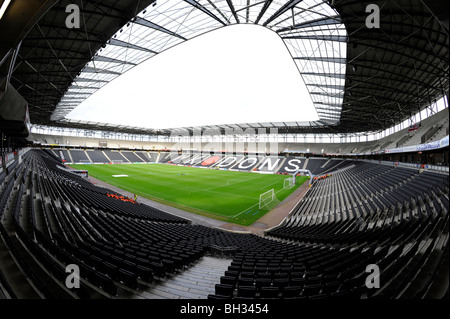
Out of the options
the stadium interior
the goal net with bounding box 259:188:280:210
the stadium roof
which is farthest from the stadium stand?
the goal net with bounding box 259:188:280:210

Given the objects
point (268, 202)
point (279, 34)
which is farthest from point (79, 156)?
point (279, 34)

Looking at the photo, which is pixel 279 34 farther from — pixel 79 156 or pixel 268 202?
pixel 79 156

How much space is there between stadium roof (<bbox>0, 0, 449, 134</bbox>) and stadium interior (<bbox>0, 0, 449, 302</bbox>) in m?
0.15

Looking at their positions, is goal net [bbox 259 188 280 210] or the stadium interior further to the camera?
goal net [bbox 259 188 280 210]

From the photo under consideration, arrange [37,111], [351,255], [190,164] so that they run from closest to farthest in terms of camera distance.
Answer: [351,255] → [37,111] → [190,164]

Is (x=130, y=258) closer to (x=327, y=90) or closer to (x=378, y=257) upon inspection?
(x=378, y=257)

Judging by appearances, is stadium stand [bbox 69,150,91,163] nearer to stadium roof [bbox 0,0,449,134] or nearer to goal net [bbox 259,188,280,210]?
stadium roof [bbox 0,0,449,134]

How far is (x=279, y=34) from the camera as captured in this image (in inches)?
867

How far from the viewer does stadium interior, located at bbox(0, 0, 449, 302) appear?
15.2ft

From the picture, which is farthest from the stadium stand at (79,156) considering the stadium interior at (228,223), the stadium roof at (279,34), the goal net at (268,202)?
the goal net at (268,202)

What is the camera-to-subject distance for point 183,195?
1216 inches

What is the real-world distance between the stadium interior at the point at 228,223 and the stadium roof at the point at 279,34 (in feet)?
0.49
